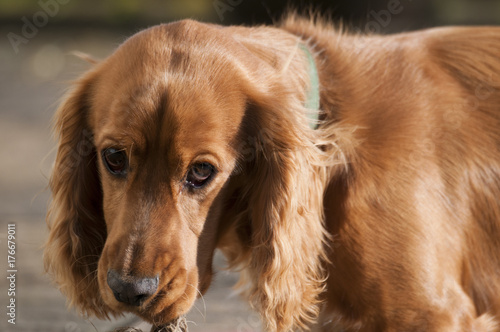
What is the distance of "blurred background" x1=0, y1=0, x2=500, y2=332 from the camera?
410 cm

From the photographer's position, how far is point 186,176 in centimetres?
238

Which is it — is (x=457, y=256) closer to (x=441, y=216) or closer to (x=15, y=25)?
(x=441, y=216)

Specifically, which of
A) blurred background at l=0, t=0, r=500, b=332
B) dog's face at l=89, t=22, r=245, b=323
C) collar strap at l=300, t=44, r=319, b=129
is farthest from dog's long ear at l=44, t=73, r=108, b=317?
collar strap at l=300, t=44, r=319, b=129

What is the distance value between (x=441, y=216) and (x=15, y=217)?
13.1 feet

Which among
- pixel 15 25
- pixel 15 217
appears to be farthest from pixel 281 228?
pixel 15 25

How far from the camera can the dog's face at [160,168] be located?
7.52ft

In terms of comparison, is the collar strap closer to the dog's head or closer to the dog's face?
the dog's head

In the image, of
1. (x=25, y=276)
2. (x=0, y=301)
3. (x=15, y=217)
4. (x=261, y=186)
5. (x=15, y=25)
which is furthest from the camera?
(x=15, y=25)

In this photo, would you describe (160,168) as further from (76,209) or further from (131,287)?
(76,209)

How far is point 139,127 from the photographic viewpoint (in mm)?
2330

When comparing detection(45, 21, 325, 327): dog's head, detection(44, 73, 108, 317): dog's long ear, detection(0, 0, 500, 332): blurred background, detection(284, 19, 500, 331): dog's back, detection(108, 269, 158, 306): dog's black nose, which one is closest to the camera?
detection(108, 269, 158, 306): dog's black nose

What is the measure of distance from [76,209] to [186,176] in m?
0.66

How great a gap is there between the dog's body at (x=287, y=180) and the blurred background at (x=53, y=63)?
79 cm

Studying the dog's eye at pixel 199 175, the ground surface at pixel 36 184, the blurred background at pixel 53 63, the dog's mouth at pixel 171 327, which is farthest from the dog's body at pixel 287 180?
the blurred background at pixel 53 63
